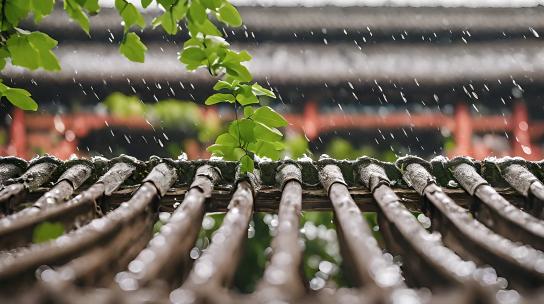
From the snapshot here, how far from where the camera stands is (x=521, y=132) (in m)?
7.84

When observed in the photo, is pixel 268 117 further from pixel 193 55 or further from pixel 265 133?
pixel 193 55

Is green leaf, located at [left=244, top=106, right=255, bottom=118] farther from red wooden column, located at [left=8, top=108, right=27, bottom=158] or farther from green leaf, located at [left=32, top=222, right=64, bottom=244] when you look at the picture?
red wooden column, located at [left=8, top=108, right=27, bottom=158]

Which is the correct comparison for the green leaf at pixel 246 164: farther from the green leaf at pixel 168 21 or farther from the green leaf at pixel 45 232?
the green leaf at pixel 45 232

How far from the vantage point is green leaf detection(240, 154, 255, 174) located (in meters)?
2.46

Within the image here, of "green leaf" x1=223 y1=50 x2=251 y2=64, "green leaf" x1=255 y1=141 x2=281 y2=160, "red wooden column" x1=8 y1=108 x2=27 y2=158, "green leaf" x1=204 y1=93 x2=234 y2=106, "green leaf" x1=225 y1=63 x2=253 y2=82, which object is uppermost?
"red wooden column" x1=8 y1=108 x2=27 y2=158

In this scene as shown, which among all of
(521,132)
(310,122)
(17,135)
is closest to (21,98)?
(310,122)

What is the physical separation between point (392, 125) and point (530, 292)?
6.56 m

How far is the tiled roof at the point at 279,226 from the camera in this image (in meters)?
1.35

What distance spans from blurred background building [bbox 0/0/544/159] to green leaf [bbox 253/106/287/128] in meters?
4.87

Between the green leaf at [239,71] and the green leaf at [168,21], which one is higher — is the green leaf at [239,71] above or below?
below

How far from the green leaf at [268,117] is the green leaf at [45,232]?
97cm

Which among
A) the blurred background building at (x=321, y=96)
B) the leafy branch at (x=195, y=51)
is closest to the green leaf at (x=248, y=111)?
the leafy branch at (x=195, y=51)

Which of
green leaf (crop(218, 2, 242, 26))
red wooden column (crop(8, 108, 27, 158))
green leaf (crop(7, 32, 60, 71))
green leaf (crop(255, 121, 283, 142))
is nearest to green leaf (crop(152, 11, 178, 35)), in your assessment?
green leaf (crop(218, 2, 242, 26))

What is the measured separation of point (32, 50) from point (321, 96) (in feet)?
19.9
